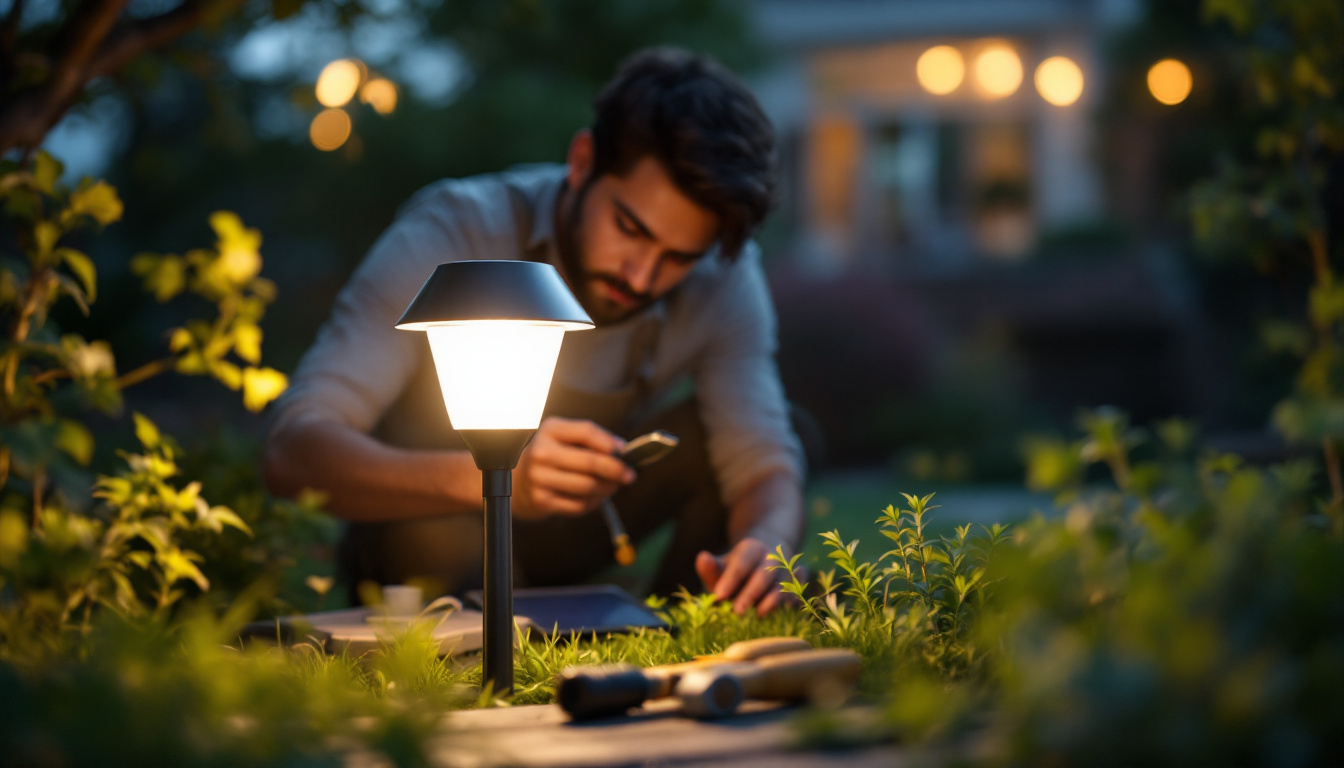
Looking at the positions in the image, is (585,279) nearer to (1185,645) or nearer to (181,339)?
(181,339)

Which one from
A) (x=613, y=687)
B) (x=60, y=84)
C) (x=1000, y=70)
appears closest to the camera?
(x=613, y=687)

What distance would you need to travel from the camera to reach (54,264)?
6.48 ft

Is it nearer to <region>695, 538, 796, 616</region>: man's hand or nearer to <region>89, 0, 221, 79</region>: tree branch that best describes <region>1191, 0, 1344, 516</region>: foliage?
<region>695, 538, 796, 616</region>: man's hand

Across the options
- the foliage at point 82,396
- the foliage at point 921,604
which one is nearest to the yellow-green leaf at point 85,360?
the foliage at point 82,396

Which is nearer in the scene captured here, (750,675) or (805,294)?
(750,675)

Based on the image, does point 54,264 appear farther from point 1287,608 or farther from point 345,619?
point 1287,608

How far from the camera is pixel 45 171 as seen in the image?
5.96ft

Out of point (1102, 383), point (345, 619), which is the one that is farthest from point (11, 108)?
point (1102, 383)

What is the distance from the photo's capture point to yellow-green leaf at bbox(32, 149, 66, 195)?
1813mm

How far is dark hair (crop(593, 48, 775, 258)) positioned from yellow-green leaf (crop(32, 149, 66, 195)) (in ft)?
3.95

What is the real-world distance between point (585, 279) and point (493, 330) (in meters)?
1.22

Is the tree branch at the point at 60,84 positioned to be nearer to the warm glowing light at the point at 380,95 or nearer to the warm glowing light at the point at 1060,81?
the warm glowing light at the point at 380,95

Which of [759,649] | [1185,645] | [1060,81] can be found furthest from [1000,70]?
[1185,645]

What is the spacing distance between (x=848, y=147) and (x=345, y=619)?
13.3 m
